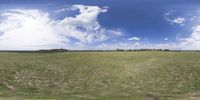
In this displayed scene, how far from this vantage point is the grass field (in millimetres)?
59781

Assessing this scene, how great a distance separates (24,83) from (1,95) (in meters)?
12.8

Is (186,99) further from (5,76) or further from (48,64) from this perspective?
(48,64)

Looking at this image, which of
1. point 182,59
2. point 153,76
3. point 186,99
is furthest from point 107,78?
point 182,59

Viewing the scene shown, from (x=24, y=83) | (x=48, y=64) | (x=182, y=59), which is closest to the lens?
(x=24, y=83)

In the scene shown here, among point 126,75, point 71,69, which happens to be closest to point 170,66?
point 126,75

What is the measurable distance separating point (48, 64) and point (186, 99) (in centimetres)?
4186

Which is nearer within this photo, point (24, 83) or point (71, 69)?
point (24, 83)

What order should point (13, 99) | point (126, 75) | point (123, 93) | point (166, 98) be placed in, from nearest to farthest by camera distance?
point (13, 99) → point (166, 98) → point (123, 93) → point (126, 75)

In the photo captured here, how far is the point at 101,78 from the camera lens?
243 feet

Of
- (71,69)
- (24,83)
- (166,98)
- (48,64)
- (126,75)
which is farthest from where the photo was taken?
(48,64)

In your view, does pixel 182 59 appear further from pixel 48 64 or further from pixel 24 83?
pixel 24 83

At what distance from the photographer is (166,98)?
5612 centimetres

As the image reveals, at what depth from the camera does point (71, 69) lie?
8325cm

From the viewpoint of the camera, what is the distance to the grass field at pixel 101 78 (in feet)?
196
